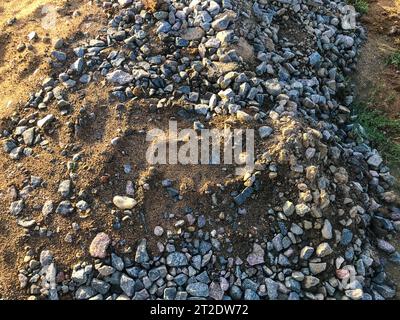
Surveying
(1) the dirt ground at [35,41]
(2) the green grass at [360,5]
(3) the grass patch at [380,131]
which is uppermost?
(1) the dirt ground at [35,41]

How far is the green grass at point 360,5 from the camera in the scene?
734cm

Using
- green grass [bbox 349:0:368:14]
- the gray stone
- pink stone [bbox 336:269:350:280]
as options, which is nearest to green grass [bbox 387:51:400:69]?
green grass [bbox 349:0:368:14]

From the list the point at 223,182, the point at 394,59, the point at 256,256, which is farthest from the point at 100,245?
the point at 394,59

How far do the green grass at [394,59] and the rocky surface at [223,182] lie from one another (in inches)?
41.8

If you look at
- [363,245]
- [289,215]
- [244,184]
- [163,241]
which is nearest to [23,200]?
[163,241]

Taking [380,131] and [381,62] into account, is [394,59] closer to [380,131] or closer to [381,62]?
[381,62]

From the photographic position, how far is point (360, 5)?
7.37 meters

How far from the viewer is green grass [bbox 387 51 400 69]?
6.70 meters

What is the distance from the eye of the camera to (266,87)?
5.26 meters

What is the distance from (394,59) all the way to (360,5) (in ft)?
3.88

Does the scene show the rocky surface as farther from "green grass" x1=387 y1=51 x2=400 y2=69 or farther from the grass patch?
"green grass" x1=387 y1=51 x2=400 y2=69

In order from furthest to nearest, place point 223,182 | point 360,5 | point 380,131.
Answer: point 360,5 → point 380,131 → point 223,182

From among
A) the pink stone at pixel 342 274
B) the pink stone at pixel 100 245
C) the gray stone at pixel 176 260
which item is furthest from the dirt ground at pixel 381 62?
the pink stone at pixel 100 245

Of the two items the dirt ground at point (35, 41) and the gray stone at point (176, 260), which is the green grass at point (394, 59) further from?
the gray stone at point (176, 260)
